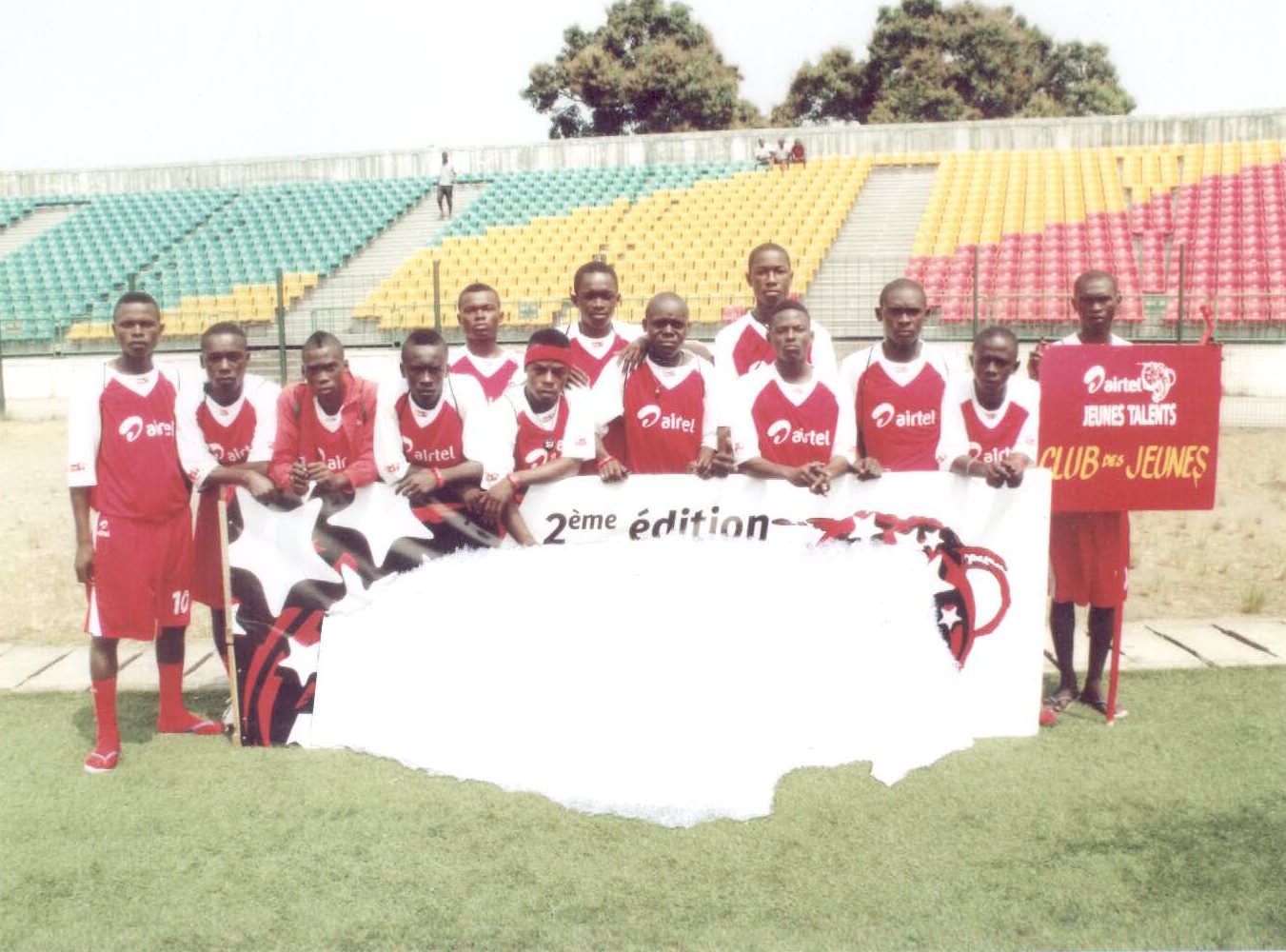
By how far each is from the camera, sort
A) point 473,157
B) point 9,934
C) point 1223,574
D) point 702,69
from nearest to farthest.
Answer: point 9,934
point 1223,574
point 473,157
point 702,69

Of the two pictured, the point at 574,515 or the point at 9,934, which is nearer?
the point at 9,934

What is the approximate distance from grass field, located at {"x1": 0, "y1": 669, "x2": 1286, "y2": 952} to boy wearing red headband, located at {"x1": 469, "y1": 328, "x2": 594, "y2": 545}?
3.68ft

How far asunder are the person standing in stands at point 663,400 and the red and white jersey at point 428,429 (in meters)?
0.56

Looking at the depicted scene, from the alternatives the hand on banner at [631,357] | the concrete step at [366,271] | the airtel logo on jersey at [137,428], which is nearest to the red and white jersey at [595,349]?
the hand on banner at [631,357]

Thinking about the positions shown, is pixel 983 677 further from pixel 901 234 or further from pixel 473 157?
pixel 473 157

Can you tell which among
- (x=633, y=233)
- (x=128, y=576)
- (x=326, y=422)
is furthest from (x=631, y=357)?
(x=633, y=233)

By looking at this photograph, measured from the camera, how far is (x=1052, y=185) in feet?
70.5

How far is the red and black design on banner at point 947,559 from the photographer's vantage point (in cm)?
464

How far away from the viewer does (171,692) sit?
16.2 feet

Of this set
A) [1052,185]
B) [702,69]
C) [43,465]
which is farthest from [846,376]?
[702,69]

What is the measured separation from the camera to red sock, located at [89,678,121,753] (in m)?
4.59

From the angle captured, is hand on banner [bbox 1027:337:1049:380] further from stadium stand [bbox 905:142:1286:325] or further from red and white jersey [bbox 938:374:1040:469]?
stadium stand [bbox 905:142:1286:325]

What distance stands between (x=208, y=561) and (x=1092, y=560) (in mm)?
3909

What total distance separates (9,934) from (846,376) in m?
3.62
